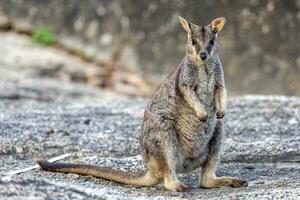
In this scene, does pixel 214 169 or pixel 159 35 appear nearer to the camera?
pixel 214 169

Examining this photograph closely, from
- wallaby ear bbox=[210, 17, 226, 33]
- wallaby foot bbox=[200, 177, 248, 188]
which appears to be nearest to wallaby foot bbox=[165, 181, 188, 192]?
wallaby foot bbox=[200, 177, 248, 188]

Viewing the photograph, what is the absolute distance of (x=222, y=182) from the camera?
22.0 feet

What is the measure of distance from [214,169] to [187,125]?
0.42 metres

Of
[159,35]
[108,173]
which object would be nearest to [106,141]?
[108,173]

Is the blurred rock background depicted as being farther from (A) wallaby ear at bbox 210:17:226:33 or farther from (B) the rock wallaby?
(A) wallaby ear at bbox 210:17:226:33

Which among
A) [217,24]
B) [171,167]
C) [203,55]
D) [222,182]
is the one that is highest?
[217,24]

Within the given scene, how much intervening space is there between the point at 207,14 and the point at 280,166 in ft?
22.3

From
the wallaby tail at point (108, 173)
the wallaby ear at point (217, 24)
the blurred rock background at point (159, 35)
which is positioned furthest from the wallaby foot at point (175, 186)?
the blurred rock background at point (159, 35)

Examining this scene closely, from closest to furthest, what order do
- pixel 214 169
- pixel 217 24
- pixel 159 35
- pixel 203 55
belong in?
pixel 203 55, pixel 217 24, pixel 214 169, pixel 159 35

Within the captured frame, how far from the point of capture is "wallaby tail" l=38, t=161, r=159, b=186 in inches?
261

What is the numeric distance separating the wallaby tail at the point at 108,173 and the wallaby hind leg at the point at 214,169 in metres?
0.43

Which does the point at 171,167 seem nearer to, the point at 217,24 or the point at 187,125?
the point at 187,125

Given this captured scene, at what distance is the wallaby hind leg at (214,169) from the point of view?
671cm

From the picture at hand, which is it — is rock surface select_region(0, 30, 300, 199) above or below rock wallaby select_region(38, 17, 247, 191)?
below
